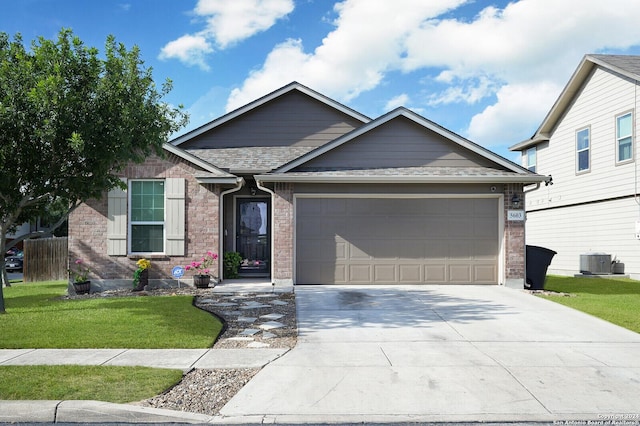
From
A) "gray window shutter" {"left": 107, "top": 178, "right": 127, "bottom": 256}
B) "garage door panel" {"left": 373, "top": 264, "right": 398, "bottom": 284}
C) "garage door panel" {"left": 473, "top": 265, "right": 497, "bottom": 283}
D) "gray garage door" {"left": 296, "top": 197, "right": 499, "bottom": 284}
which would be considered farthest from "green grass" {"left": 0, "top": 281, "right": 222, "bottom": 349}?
"garage door panel" {"left": 473, "top": 265, "right": 497, "bottom": 283}

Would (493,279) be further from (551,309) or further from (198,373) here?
(198,373)

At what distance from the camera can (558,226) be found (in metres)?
19.7

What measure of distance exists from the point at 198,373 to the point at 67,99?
5517 millimetres

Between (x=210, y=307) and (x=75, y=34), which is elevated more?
(x=75, y=34)

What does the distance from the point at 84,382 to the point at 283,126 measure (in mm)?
12582

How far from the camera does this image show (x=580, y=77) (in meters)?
18.1

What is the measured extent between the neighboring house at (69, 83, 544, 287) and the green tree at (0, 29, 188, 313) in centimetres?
313

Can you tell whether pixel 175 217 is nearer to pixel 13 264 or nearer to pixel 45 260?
pixel 45 260

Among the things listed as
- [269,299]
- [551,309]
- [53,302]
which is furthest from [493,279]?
[53,302]

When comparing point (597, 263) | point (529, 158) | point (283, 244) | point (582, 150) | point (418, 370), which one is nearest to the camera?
point (418, 370)

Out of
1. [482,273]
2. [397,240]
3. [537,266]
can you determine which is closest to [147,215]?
[397,240]

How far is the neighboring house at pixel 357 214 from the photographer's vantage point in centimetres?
1261

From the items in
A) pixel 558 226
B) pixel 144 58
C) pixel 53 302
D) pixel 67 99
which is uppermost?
pixel 144 58

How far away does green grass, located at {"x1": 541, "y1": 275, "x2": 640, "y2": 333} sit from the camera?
8.98 m
